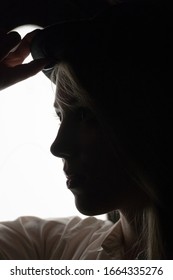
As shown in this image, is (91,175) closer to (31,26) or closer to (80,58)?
(80,58)

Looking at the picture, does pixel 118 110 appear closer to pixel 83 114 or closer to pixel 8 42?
pixel 83 114

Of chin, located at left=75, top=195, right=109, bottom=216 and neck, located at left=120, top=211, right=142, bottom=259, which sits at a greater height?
chin, located at left=75, top=195, right=109, bottom=216

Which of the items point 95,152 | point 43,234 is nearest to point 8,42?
point 95,152

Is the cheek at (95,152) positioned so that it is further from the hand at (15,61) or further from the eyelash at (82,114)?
the hand at (15,61)

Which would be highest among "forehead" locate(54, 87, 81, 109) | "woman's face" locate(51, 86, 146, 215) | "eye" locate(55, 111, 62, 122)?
"forehead" locate(54, 87, 81, 109)

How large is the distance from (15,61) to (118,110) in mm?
217

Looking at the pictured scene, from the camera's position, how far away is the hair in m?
0.67

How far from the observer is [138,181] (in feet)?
2.20

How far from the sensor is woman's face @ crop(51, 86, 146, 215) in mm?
664

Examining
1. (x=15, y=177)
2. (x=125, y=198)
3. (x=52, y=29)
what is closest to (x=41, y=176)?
(x=15, y=177)

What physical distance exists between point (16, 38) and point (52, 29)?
0.23 ft

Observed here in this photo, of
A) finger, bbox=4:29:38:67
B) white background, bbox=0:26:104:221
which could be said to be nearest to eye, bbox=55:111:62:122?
white background, bbox=0:26:104:221

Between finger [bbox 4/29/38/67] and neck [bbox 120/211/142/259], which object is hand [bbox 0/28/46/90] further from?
neck [bbox 120/211/142/259]

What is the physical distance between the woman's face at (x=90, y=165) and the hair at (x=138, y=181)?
1cm
